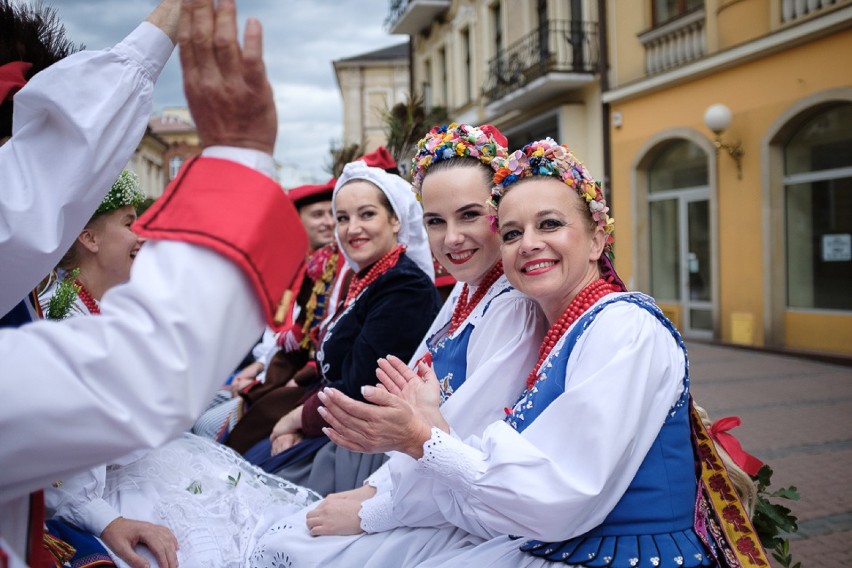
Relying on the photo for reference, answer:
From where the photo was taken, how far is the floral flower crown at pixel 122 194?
2.74 meters

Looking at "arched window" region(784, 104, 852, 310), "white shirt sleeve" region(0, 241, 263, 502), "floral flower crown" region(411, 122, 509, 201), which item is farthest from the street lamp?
"white shirt sleeve" region(0, 241, 263, 502)

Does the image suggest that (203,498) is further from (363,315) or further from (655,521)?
(655,521)

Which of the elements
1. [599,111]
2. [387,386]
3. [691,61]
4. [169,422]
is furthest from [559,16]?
[169,422]

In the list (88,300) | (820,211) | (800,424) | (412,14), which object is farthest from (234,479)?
(412,14)

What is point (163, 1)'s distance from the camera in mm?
1498

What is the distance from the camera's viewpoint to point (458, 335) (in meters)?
2.45

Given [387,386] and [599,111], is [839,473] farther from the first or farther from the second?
[599,111]

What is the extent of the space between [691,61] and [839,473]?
7.41 meters

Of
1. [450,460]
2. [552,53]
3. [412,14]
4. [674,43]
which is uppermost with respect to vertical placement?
[412,14]

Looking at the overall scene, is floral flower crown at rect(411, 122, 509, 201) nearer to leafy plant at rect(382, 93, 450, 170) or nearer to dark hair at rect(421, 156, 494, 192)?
dark hair at rect(421, 156, 494, 192)

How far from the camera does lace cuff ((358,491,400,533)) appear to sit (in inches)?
86.3

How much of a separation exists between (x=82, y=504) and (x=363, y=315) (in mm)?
1636

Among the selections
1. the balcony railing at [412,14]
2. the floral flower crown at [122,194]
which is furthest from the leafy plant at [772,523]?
the balcony railing at [412,14]

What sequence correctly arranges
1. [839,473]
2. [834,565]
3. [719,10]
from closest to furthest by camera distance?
[834,565]
[839,473]
[719,10]
